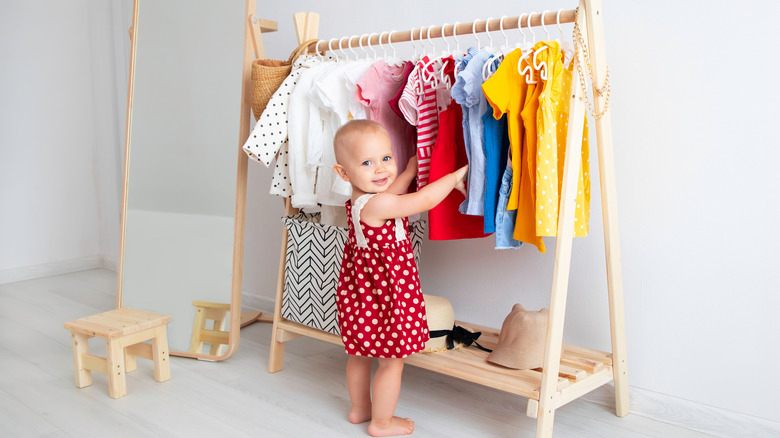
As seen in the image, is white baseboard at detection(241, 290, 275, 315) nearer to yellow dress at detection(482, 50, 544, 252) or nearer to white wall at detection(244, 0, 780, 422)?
white wall at detection(244, 0, 780, 422)

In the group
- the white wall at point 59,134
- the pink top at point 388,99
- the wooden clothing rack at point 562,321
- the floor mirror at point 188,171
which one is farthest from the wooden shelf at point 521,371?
the white wall at point 59,134

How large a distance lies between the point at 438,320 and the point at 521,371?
1.06ft

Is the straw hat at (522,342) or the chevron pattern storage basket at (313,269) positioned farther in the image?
the chevron pattern storage basket at (313,269)

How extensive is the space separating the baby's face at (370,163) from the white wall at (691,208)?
72 cm

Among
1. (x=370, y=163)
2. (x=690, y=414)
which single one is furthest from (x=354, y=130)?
(x=690, y=414)

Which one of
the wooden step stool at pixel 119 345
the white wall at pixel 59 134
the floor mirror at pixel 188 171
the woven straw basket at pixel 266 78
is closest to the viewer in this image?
the wooden step stool at pixel 119 345

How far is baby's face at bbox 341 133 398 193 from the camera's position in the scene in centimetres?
187

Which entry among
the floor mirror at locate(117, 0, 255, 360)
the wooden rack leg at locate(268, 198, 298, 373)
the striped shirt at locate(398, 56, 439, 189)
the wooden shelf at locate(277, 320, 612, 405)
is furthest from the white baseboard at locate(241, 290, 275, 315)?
the striped shirt at locate(398, 56, 439, 189)

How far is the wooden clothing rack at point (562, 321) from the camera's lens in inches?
68.7

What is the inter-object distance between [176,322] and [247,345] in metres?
0.32

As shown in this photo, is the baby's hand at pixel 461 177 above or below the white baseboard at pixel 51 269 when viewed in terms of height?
above

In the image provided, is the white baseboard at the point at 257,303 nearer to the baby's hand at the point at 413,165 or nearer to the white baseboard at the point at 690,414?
the baby's hand at the point at 413,165

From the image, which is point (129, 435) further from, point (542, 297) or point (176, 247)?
point (542, 297)

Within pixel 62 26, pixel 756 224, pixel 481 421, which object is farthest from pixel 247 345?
pixel 62 26
